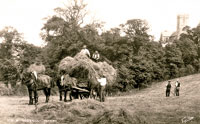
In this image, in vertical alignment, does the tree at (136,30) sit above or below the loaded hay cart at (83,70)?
above

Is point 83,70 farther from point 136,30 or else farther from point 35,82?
point 136,30

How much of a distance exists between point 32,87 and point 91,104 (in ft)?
17.4

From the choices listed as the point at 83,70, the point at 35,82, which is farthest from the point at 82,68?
Answer: the point at 35,82

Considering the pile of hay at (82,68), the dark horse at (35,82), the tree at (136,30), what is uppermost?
the tree at (136,30)

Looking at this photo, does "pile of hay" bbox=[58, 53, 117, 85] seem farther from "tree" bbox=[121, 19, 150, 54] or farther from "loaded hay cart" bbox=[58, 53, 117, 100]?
"tree" bbox=[121, 19, 150, 54]

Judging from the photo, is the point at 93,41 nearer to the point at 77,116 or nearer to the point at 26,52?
the point at 26,52

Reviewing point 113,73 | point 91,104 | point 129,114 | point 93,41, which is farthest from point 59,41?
point 129,114

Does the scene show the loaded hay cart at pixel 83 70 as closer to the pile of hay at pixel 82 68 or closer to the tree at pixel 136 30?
the pile of hay at pixel 82 68

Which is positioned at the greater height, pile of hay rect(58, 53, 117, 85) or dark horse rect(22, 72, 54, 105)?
pile of hay rect(58, 53, 117, 85)

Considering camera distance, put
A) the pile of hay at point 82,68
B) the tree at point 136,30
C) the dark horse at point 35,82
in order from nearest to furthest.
A: 1. the dark horse at point 35,82
2. the pile of hay at point 82,68
3. the tree at point 136,30

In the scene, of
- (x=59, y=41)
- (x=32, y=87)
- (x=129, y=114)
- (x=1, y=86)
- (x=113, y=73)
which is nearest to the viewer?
(x=129, y=114)

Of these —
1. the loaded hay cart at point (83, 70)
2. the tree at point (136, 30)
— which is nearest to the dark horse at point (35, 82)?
the loaded hay cart at point (83, 70)

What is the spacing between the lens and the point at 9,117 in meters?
11.3

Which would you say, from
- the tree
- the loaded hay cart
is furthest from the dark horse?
the tree
